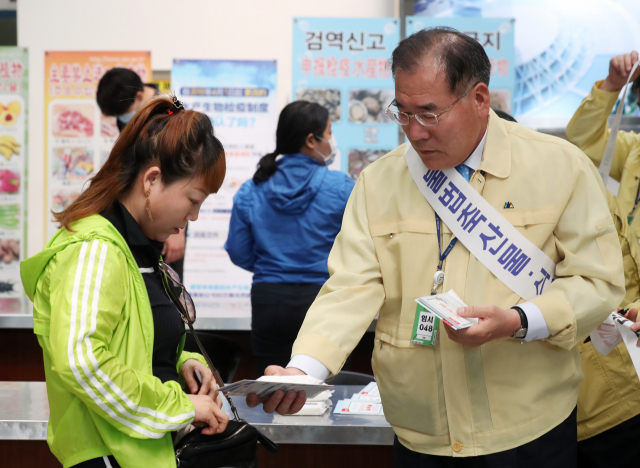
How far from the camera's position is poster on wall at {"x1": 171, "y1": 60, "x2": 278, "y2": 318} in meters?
4.49

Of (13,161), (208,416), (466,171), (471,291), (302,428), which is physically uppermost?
(13,161)

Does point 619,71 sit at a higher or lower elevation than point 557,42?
lower

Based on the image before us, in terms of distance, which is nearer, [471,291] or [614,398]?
[471,291]

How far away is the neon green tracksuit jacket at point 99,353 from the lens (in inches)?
48.6

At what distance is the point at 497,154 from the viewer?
4.64ft

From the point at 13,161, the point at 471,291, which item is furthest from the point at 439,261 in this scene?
the point at 13,161

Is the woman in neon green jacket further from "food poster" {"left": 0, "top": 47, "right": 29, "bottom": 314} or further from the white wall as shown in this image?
"food poster" {"left": 0, "top": 47, "right": 29, "bottom": 314}

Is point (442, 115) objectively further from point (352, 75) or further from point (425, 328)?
point (352, 75)

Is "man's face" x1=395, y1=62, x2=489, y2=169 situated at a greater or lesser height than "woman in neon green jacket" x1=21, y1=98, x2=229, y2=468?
greater

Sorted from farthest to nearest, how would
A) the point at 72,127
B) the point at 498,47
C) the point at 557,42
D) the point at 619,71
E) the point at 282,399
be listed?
the point at 72,127
the point at 557,42
the point at 498,47
the point at 619,71
the point at 282,399

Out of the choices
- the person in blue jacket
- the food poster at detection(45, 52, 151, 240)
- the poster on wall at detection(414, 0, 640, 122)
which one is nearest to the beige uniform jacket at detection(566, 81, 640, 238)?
the person in blue jacket

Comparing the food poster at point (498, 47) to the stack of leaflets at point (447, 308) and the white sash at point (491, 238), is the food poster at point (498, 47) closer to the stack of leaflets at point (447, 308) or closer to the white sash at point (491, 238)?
the white sash at point (491, 238)

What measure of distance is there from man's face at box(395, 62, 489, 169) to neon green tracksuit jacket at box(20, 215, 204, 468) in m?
0.66

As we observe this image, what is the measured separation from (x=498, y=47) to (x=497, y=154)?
313 centimetres
